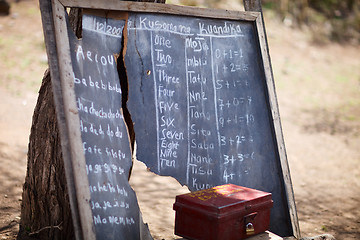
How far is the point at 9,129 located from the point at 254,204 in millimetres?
4555

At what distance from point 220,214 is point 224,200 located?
0.14 meters

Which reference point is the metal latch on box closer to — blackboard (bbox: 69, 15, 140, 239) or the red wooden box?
the red wooden box

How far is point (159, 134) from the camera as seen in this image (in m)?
3.38

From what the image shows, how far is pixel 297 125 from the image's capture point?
8.88 m

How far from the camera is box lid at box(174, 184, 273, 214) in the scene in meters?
3.03

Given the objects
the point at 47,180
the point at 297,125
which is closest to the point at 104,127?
the point at 47,180

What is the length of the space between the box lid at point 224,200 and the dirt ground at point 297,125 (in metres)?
1.03

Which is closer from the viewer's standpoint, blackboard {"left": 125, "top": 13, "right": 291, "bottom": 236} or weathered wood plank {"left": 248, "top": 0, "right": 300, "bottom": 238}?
blackboard {"left": 125, "top": 13, "right": 291, "bottom": 236}

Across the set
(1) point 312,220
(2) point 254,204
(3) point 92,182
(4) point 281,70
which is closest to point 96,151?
(3) point 92,182

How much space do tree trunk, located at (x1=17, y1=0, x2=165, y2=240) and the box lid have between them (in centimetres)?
90

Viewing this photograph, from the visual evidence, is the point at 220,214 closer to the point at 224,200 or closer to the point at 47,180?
the point at 224,200

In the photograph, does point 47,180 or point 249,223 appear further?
point 47,180

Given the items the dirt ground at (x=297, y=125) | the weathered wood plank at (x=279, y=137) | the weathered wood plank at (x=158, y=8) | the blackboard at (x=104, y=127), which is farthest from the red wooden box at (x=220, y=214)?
the weathered wood plank at (x=158, y=8)

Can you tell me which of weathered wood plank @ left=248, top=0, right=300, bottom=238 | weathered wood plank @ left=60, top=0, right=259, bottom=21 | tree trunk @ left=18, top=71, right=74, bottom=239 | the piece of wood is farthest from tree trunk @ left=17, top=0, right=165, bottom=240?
weathered wood plank @ left=248, top=0, right=300, bottom=238
